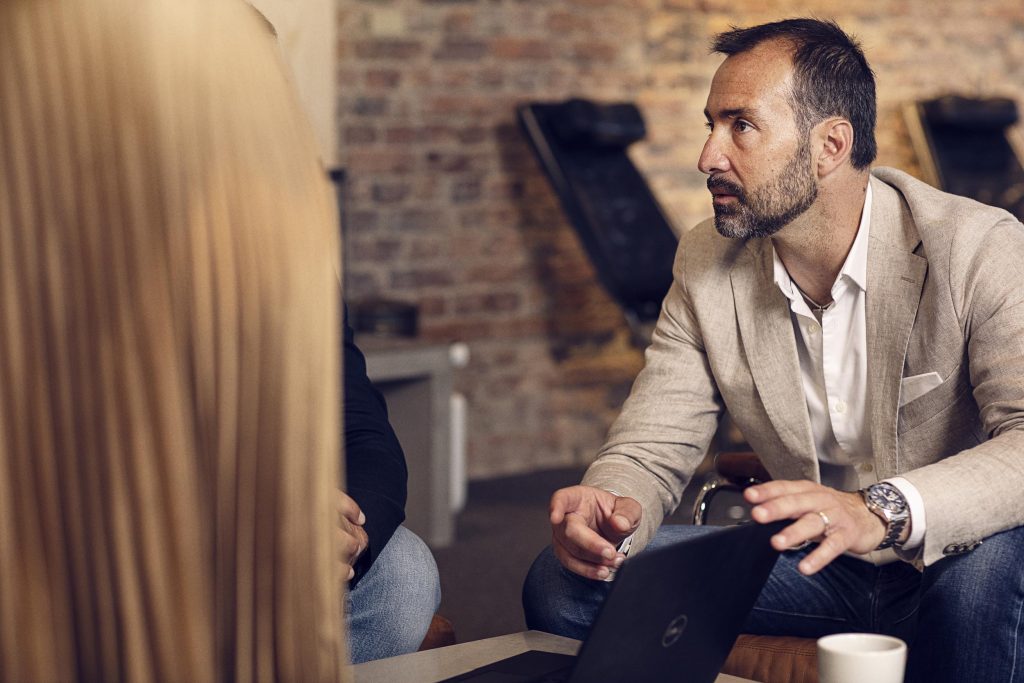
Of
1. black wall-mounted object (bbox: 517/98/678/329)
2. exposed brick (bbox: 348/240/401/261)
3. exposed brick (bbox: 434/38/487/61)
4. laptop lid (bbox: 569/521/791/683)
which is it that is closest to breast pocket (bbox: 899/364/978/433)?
laptop lid (bbox: 569/521/791/683)

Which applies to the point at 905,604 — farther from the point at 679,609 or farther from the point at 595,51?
the point at 595,51

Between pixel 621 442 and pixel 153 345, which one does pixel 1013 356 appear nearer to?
pixel 621 442

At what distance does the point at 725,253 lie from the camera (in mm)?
1832

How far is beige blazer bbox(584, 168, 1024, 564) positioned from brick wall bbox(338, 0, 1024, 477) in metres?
2.41

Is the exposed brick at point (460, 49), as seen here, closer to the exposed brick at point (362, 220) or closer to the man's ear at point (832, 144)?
the exposed brick at point (362, 220)

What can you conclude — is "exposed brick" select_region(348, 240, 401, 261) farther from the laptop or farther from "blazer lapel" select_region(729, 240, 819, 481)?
the laptop

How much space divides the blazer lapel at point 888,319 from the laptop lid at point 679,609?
0.49 m

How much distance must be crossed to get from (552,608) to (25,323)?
1.11 metres

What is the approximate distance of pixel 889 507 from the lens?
1.40m

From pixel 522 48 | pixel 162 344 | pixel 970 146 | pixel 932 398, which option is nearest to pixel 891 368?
pixel 932 398

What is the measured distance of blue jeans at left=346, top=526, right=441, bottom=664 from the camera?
1596 millimetres

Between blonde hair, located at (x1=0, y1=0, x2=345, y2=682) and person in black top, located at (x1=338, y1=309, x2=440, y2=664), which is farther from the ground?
blonde hair, located at (x1=0, y1=0, x2=345, y2=682)

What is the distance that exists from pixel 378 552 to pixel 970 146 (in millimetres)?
4350

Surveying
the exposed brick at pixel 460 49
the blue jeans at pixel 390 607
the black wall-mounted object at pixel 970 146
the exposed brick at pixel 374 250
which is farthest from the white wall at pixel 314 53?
the black wall-mounted object at pixel 970 146
